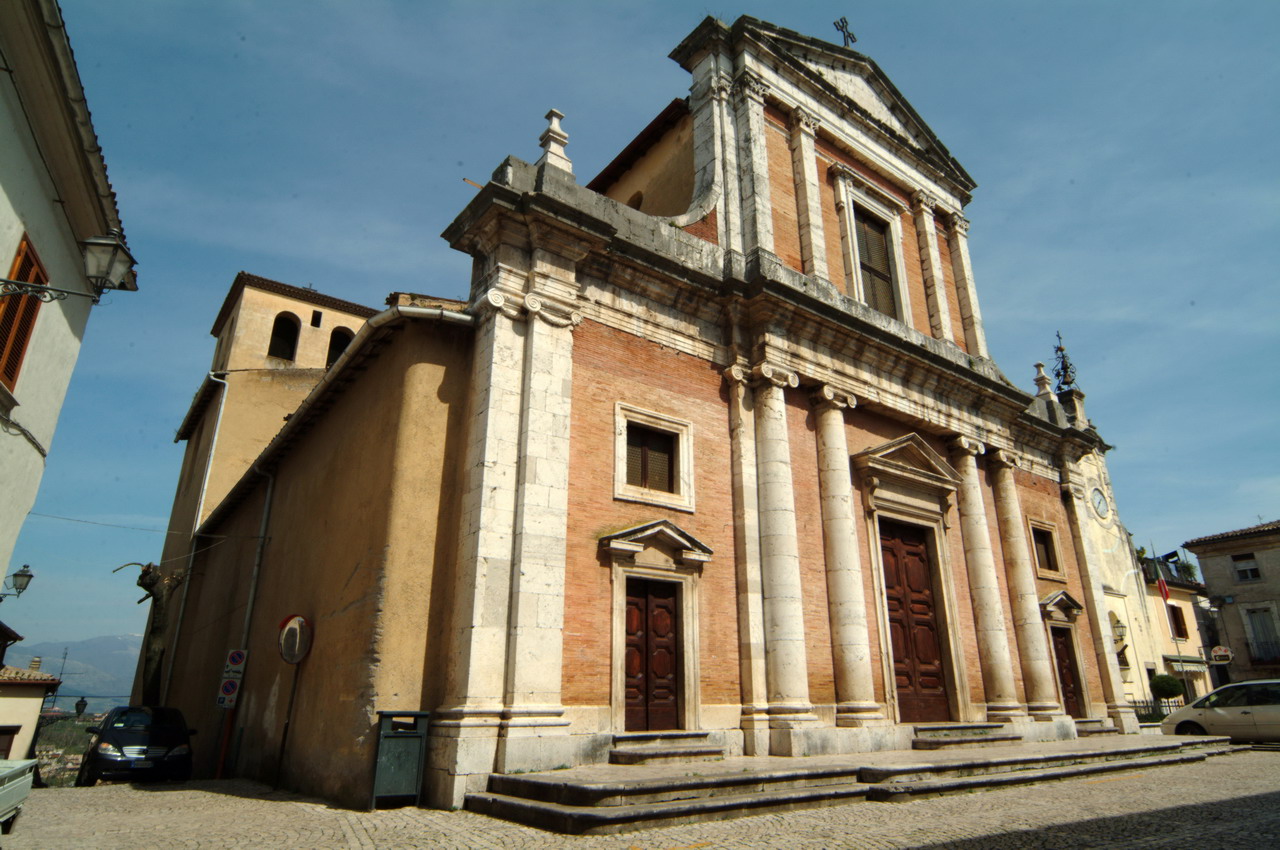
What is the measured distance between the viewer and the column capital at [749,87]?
15211mm

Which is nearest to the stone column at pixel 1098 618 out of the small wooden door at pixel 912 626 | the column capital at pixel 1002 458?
the column capital at pixel 1002 458

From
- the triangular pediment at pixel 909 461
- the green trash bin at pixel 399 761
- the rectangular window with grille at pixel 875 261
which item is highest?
the rectangular window with grille at pixel 875 261

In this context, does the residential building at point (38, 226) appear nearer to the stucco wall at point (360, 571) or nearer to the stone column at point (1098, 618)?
the stucco wall at point (360, 571)

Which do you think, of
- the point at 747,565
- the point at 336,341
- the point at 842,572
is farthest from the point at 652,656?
the point at 336,341

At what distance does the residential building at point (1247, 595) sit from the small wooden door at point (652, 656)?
119 ft

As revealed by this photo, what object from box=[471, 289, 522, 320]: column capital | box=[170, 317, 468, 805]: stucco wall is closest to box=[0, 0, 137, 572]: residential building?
box=[170, 317, 468, 805]: stucco wall

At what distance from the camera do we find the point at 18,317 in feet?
28.2

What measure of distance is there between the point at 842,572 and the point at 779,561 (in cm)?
156

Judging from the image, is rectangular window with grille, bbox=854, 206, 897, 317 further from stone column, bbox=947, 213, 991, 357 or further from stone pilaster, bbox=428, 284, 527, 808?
stone pilaster, bbox=428, 284, 527, 808

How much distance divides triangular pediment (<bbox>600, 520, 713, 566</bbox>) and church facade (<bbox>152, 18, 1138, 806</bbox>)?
5cm

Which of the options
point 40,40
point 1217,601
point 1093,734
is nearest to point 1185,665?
point 1217,601

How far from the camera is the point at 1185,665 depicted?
32.1 meters

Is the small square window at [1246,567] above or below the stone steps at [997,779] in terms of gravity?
above

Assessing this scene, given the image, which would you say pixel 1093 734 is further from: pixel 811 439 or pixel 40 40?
pixel 40 40
